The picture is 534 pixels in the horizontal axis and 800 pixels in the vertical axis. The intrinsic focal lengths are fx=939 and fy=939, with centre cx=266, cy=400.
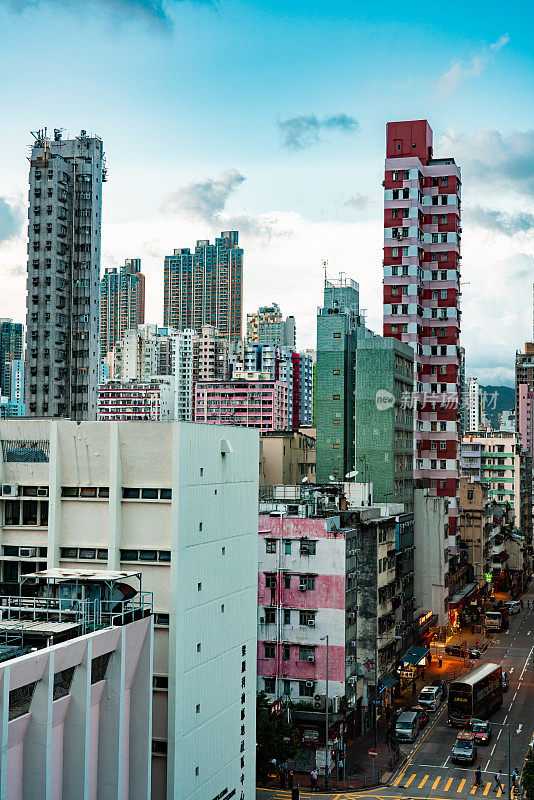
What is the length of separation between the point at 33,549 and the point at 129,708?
1174cm

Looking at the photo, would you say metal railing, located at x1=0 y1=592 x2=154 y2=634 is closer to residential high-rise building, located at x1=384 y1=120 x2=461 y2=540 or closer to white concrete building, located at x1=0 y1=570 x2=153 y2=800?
white concrete building, located at x1=0 y1=570 x2=153 y2=800

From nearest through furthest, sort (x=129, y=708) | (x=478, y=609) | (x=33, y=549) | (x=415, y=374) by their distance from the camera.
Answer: (x=129, y=708) → (x=33, y=549) → (x=415, y=374) → (x=478, y=609)

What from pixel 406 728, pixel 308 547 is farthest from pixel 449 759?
pixel 308 547

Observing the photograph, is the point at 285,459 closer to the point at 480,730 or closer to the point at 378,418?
the point at 378,418

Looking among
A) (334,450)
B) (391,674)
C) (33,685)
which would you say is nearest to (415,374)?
(334,450)

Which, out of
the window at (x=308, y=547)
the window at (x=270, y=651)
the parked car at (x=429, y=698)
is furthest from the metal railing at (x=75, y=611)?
the parked car at (x=429, y=698)

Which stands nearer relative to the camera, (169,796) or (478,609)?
(169,796)

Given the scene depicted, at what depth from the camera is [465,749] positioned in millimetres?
62438

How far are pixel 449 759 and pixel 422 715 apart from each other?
9.22 m

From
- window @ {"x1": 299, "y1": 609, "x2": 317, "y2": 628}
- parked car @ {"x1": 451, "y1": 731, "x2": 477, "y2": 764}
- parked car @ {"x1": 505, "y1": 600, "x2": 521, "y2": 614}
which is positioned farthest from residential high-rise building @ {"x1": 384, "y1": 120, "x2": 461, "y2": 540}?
parked car @ {"x1": 451, "y1": 731, "x2": 477, "y2": 764}

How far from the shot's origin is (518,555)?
519 ft

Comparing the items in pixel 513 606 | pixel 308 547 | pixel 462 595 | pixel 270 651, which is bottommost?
pixel 513 606

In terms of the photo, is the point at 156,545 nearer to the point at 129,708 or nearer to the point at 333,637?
the point at 129,708

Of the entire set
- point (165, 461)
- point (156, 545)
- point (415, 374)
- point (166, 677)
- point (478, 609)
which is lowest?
point (478, 609)
